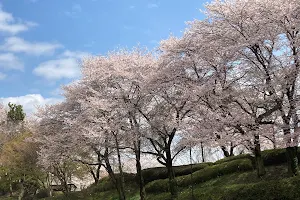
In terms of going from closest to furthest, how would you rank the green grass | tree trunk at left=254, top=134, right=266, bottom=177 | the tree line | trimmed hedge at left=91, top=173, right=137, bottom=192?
the green grass
the tree line
tree trunk at left=254, top=134, right=266, bottom=177
trimmed hedge at left=91, top=173, right=137, bottom=192

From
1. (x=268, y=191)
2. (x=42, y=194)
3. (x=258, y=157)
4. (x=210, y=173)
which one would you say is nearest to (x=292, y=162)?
(x=258, y=157)

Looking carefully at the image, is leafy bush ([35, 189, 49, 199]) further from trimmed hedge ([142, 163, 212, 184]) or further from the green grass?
trimmed hedge ([142, 163, 212, 184])

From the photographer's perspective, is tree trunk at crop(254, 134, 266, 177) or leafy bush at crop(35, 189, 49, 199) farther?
leafy bush at crop(35, 189, 49, 199)

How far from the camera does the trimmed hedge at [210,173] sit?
2524 cm

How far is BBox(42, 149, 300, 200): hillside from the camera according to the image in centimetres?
1447

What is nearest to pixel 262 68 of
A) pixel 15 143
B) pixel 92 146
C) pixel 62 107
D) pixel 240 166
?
pixel 240 166

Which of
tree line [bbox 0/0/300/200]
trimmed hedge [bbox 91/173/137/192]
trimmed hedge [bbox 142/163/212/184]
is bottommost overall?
trimmed hedge [bbox 91/173/137/192]

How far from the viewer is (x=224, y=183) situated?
78.0ft

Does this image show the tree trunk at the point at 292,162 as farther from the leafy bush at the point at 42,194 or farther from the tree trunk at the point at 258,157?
the leafy bush at the point at 42,194

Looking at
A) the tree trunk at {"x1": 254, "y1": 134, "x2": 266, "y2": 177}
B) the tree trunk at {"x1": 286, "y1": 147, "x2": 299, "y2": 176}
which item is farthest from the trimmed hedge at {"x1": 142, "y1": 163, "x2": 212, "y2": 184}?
the tree trunk at {"x1": 286, "y1": 147, "x2": 299, "y2": 176}

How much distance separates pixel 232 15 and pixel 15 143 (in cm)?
2818

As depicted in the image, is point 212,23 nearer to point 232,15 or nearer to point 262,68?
point 232,15

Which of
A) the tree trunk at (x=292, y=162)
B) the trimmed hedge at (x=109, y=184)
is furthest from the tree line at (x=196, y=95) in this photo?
the trimmed hedge at (x=109, y=184)

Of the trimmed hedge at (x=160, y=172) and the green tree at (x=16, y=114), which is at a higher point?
the green tree at (x=16, y=114)
